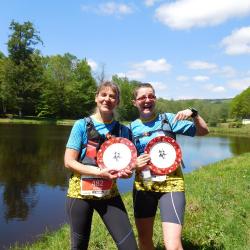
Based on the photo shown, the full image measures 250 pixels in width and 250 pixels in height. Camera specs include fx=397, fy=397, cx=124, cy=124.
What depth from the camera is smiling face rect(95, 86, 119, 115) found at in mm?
4375

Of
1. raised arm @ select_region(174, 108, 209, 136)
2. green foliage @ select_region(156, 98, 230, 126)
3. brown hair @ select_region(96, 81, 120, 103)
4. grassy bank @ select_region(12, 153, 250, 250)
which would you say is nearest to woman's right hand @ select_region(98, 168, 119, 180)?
brown hair @ select_region(96, 81, 120, 103)

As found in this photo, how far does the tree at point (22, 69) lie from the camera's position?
63.6 meters

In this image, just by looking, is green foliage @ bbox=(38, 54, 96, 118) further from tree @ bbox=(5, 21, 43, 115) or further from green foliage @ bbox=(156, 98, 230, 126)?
green foliage @ bbox=(156, 98, 230, 126)

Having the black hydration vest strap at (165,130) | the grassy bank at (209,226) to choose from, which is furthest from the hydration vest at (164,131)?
the grassy bank at (209,226)

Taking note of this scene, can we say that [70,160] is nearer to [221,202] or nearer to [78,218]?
[78,218]

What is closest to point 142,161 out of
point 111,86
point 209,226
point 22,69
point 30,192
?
point 111,86

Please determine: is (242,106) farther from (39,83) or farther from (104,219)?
(104,219)

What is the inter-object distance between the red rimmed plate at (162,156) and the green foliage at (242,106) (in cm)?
9543

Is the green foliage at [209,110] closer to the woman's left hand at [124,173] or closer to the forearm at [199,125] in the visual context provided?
the forearm at [199,125]

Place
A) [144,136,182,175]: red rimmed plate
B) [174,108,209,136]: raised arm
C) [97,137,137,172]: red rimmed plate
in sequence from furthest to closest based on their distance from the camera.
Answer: [174,108,209,136]: raised arm
[144,136,182,175]: red rimmed plate
[97,137,137,172]: red rimmed plate

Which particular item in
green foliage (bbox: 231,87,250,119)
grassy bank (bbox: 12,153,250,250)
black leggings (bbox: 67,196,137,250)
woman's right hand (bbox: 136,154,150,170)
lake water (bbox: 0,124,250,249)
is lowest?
lake water (bbox: 0,124,250,249)

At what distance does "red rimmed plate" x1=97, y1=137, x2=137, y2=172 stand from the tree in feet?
199

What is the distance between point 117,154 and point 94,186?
0.43 meters

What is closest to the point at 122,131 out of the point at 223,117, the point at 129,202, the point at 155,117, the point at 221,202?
the point at 155,117
